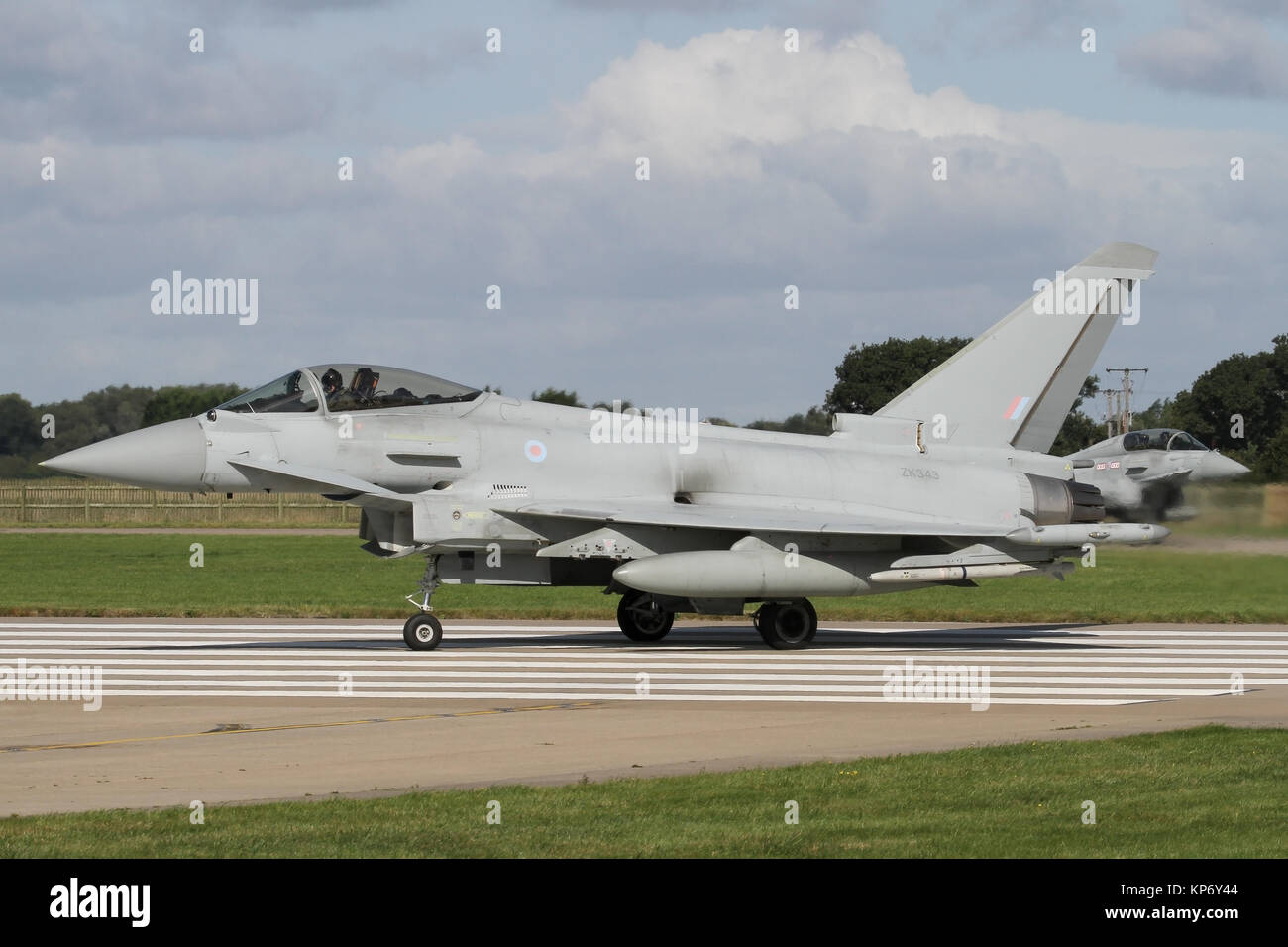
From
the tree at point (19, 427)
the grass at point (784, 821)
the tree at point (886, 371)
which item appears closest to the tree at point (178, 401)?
the tree at point (19, 427)

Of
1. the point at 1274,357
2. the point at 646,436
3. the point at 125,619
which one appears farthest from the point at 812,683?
the point at 1274,357

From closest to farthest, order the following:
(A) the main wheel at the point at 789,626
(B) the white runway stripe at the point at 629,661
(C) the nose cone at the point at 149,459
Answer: (B) the white runway stripe at the point at 629,661, (C) the nose cone at the point at 149,459, (A) the main wheel at the point at 789,626

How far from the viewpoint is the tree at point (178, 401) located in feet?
244

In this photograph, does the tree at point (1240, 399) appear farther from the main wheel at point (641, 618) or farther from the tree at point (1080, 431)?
the main wheel at point (641, 618)

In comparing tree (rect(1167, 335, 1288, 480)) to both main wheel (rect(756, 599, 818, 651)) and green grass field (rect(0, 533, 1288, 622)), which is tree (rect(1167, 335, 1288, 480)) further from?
main wheel (rect(756, 599, 818, 651))

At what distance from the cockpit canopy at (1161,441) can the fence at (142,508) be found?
1452 inches

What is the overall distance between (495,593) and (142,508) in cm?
3779

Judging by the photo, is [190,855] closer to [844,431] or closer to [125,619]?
[844,431]

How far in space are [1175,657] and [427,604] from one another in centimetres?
943

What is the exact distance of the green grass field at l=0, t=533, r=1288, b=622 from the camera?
2159cm

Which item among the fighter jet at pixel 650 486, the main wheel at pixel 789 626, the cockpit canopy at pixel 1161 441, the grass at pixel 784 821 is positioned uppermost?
the cockpit canopy at pixel 1161 441

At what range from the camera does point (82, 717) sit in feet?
44.0

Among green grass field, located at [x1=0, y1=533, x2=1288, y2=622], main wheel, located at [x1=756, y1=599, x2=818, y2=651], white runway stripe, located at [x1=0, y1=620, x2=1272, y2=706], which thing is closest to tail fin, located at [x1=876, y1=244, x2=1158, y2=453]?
green grass field, located at [x1=0, y1=533, x2=1288, y2=622]

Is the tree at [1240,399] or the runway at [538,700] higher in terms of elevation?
the tree at [1240,399]
